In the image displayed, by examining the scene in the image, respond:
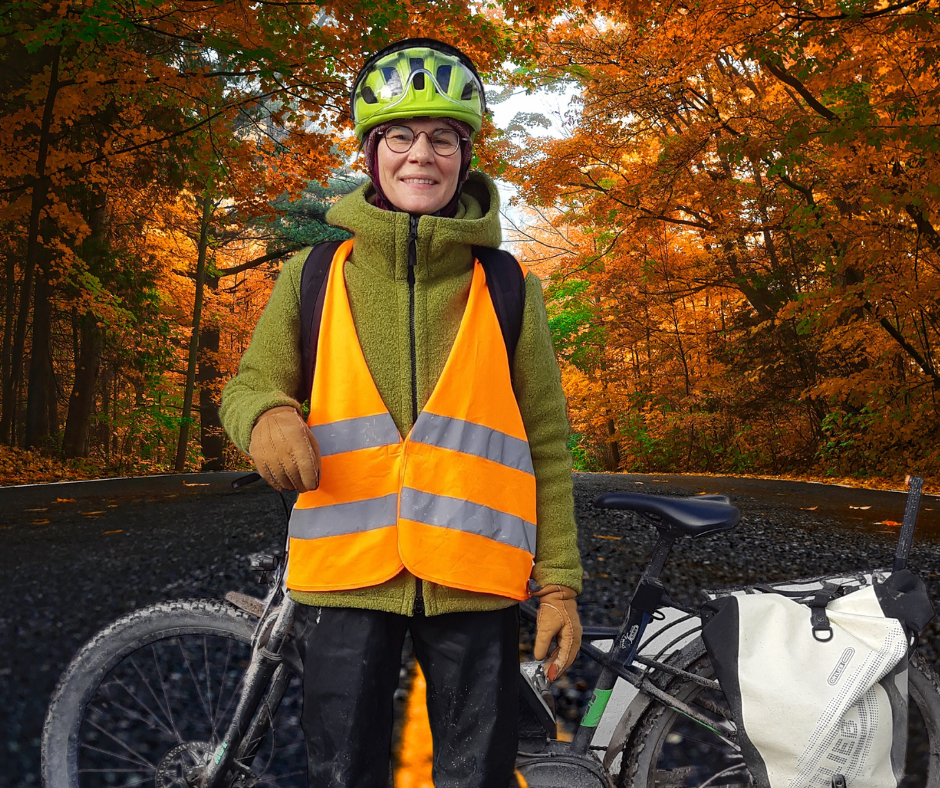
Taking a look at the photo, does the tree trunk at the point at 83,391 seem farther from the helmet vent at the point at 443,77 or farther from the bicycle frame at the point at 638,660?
the helmet vent at the point at 443,77

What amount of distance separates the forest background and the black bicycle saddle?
8.09 metres

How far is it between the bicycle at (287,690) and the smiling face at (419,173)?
2.72 ft

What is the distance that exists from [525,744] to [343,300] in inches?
57.8

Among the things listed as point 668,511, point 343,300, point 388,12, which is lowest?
point 668,511

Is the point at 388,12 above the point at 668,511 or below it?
above

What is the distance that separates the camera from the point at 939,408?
12852mm

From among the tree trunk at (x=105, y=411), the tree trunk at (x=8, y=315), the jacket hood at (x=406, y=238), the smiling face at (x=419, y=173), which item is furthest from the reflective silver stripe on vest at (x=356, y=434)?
the tree trunk at (x=105, y=411)

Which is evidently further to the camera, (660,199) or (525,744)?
(660,199)

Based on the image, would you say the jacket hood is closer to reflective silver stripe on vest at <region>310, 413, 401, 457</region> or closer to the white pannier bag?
reflective silver stripe on vest at <region>310, 413, 401, 457</region>

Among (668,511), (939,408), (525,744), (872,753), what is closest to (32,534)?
(525,744)

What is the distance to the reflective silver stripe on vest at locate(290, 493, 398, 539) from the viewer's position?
1.71 meters

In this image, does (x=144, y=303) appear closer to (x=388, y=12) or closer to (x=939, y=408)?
(x=388, y=12)

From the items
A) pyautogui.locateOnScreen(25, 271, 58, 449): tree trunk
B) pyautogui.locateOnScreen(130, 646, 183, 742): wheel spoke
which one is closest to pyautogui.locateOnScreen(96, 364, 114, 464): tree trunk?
pyautogui.locateOnScreen(25, 271, 58, 449): tree trunk

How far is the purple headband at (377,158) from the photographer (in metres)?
1.91
